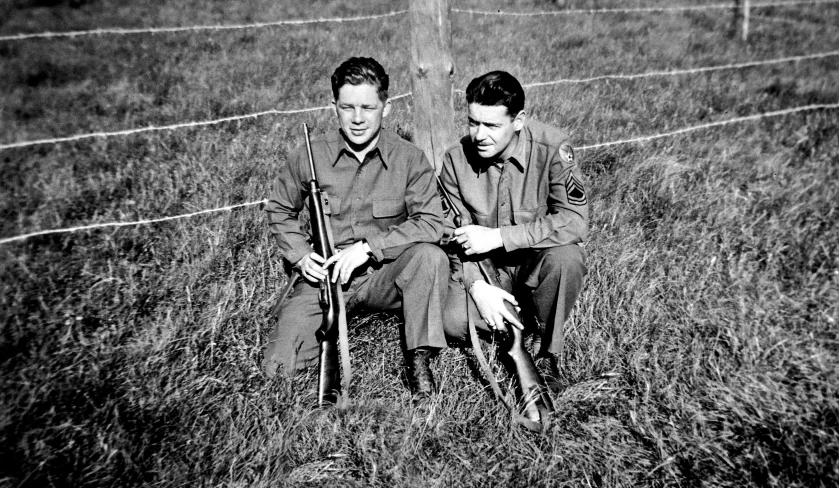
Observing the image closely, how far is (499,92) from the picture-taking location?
103 inches

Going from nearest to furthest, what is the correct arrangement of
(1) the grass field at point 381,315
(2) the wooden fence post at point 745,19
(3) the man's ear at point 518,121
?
(1) the grass field at point 381,315
(3) the man's ear at point 518,121
(2) the wooden fence post at point 745,19

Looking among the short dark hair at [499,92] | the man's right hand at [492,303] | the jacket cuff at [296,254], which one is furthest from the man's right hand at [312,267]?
the short dark hair at [499,92]

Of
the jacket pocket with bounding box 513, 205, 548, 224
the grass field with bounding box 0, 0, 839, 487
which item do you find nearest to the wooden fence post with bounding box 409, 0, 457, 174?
the jacket pocket with bounding box 513, 205, 548, 224

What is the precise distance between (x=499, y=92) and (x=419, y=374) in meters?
1.46

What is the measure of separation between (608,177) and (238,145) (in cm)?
299

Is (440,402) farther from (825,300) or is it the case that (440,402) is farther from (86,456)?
(825,300)

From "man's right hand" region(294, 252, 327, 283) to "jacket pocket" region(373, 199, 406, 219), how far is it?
0.42 metres

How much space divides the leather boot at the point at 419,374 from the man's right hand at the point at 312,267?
0.61 meters

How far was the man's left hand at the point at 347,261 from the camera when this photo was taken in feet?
8.85

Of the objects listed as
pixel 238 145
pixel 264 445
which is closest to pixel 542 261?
pixel 264 445

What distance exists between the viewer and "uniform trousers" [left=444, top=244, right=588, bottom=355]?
8.80 feet

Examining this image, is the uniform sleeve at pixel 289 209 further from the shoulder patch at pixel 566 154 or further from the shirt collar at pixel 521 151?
the shoulder patch at pixel 566 154

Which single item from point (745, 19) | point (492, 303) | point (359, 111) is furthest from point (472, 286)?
point (745, 19)

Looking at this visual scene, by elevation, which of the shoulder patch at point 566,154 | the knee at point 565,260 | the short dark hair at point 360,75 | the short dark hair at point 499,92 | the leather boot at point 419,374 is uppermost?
the short dark hair at point 360,75
